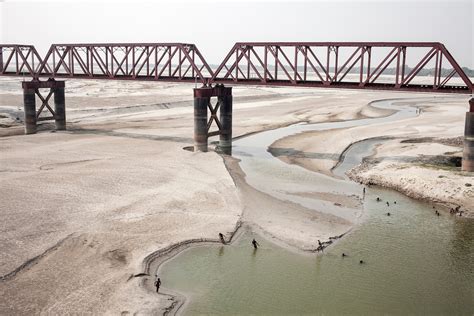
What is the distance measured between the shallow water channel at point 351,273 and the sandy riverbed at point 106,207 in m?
1.36

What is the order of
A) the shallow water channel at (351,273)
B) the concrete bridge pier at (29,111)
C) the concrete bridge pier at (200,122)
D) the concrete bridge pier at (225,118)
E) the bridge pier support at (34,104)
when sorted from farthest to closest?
1. the bridge pier support at (34,104)
2. the concrete bridge pier at (29,111)
3. the concrete bridge pier at (225,118)
4. the concrete bridge pier at (200,122)
5. the shallow water channel at (351,273)

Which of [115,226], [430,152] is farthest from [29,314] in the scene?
[430,152]

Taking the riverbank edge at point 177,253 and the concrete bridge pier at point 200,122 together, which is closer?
the riverbank edge at point 177,253

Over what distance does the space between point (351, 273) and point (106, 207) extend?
37.4 ft

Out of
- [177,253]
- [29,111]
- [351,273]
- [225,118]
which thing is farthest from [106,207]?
[29,111]

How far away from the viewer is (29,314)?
44.6 ft

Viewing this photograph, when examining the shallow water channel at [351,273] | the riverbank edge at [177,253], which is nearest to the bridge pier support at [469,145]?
the shallow water channel at [351,273]

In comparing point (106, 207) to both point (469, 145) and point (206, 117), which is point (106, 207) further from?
point (469, 145)

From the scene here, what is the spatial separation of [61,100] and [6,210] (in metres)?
27.6

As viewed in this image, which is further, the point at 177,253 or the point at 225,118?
the point at 225,118

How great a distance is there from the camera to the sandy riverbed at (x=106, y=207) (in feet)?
49.6

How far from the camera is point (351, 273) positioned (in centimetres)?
1722

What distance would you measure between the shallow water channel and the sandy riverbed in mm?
1358

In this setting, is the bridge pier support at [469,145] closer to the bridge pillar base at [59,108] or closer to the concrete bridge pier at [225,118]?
the concrete bridge pier at [225,118]
